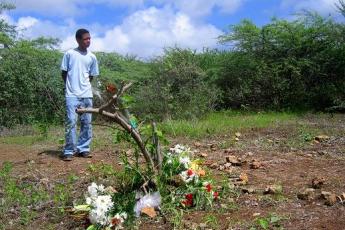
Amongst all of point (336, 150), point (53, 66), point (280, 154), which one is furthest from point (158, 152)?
point (53, 66)

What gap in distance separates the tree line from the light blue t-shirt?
16.6 ft

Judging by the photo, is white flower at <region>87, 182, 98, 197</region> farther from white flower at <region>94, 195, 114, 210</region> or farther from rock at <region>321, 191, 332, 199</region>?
rock at <region>321, 191, 332, 199</region>

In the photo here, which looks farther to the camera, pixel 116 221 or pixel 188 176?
pixel 188 176

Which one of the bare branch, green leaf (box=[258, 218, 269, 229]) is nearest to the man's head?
the bare branch

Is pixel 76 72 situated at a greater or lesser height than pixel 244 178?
greater

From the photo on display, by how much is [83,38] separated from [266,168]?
3.10 m

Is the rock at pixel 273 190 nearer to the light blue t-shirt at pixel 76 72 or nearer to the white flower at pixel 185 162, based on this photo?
the white flower at pixel 185 162

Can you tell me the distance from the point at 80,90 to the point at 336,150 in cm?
356

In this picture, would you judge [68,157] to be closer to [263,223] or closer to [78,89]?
[78,89]

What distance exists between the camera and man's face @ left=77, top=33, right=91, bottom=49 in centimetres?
774

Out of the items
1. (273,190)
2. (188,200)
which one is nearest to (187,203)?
(188,200)

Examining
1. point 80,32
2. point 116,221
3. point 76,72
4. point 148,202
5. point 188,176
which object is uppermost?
point 80,32

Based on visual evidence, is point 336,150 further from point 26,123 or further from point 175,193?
point 26,123

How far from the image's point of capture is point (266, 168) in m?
6.45
